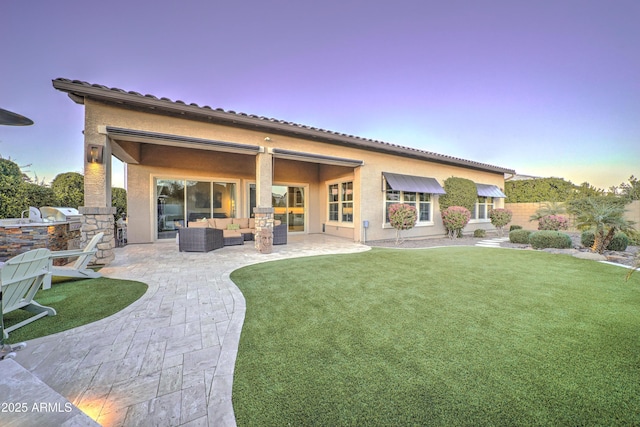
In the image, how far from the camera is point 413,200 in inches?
455

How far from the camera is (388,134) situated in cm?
1416

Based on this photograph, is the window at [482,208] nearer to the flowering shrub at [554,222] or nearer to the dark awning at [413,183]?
the flowering shrub at [554,222]

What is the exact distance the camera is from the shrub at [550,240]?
27.3 feet

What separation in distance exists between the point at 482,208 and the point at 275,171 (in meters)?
13.0

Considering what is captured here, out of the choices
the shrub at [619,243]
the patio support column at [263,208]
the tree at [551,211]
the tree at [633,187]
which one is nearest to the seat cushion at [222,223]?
the patio support column at [263,208]

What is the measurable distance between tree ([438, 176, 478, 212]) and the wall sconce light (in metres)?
13.7

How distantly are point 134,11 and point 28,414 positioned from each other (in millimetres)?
10424

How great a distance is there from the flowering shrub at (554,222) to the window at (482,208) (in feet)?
10.7

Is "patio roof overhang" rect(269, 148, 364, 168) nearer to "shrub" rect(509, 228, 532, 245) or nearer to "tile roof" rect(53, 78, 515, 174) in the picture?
"tile roof" rect(53, 78, 515, 174)

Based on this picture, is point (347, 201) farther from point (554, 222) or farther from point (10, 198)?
point (10, 198)

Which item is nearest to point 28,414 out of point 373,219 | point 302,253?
point 302,253

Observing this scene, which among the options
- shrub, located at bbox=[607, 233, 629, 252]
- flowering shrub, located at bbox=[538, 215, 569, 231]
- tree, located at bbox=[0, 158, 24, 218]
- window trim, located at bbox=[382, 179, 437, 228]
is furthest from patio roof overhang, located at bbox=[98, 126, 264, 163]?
flowering shrub, located at bbox=[538, 215, 569, 231]

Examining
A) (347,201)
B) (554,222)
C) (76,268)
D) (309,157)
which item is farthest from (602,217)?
(76,268)

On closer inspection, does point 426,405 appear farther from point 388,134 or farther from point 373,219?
point 388,134
